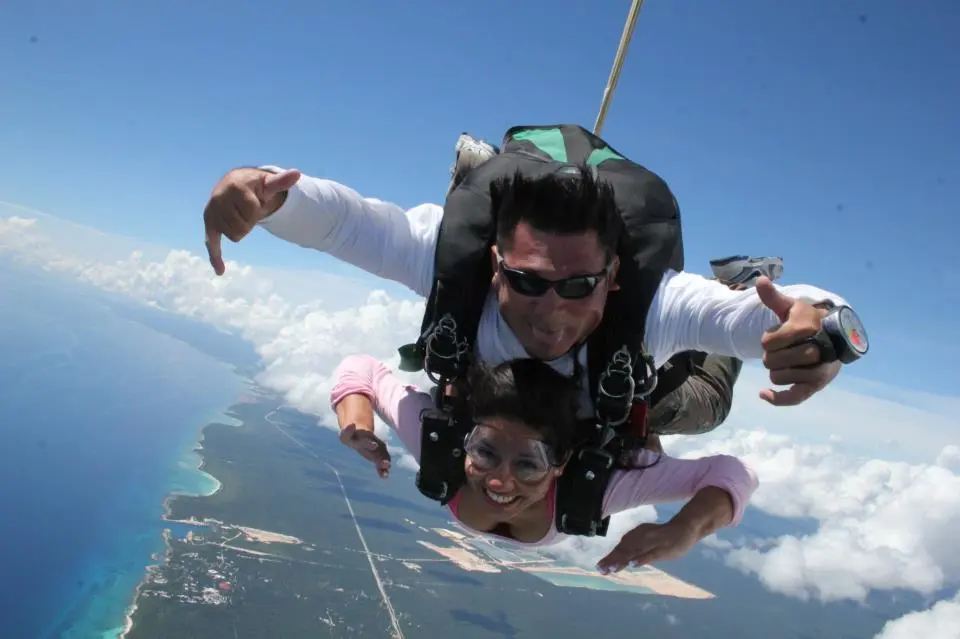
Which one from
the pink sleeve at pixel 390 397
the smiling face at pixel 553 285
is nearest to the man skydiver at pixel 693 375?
the smiling face at pixel 553 285

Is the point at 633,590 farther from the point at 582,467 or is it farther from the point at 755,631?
the point at 582,467

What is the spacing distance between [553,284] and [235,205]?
3.00ft

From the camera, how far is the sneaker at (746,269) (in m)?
2.45

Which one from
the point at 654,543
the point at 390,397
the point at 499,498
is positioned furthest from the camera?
the point at 390,397

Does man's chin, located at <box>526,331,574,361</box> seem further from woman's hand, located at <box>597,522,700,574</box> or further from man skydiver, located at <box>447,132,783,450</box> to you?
man skydiver, located at <box>447,132,783,450</box>

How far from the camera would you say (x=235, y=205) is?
1.36 meters

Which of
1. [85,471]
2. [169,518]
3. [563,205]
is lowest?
[85,471]

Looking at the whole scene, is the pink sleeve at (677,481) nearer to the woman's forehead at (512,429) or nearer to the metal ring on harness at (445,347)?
the woman's forehead at (512,429)

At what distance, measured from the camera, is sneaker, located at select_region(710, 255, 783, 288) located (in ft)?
8.03

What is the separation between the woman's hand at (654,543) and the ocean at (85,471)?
2132 inches

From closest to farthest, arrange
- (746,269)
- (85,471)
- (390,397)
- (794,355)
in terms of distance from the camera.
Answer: (794,355)
(390,397)
(746,269)
(85,471)

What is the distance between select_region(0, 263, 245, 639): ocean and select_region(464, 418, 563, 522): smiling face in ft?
176

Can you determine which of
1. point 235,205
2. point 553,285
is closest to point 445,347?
point 553,285

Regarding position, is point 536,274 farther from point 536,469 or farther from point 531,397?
point 536,469
